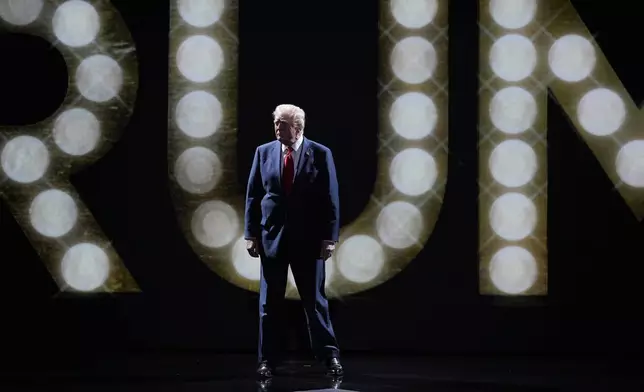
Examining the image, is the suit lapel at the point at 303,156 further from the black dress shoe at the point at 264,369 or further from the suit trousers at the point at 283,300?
the black dress shoe at the point at 264,369

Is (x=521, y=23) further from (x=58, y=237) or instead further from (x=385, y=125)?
(x=58, y=237)

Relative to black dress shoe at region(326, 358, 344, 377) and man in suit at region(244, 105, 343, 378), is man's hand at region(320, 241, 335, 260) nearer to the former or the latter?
man in suit at region(244, 105, 343, 378)

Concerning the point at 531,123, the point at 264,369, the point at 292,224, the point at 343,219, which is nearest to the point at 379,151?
the point at 343,219

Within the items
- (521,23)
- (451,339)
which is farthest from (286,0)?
(451,339)

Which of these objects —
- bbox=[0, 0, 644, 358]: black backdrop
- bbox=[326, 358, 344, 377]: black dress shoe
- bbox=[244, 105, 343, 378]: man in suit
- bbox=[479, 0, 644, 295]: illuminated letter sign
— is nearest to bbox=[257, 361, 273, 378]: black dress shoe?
bbox=[244, 105, 343, 378]: man in suit

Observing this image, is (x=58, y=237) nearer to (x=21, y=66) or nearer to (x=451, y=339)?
(x=21, y=66)

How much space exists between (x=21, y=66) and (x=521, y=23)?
8.44ft

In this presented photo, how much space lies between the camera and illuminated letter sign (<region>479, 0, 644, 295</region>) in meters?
4.36

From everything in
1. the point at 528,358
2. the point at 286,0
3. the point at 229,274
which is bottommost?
the point at 528,358

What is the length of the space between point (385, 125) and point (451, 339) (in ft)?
3.71

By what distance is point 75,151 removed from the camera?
445 centimetres

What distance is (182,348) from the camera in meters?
4.42

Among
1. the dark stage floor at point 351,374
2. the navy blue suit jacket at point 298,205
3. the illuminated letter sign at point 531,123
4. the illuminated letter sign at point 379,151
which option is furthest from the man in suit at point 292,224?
the illuminated letter sign at point 531,123

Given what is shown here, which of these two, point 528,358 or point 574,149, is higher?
point 574,149
